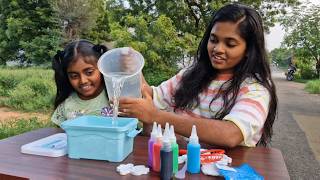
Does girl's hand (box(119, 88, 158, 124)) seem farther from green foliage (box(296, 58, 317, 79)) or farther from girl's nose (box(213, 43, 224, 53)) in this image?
green foliage (box(296, 58, 317, 79))

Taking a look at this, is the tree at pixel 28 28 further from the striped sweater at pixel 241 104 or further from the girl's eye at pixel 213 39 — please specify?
the girl's eye at pixel 213 39

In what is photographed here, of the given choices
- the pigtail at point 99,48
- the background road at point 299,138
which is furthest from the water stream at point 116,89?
the background road at point 299,138

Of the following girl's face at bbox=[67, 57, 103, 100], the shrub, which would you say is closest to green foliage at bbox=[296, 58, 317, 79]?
the shrub

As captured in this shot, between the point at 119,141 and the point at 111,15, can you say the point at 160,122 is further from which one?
the point at 111,15

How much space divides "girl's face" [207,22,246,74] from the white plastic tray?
0.79 metres

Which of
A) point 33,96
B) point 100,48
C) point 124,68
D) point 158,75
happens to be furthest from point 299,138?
point 33,96

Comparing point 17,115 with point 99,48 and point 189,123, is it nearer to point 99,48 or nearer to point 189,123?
point 99,48

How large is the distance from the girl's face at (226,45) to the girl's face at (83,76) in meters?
0.73

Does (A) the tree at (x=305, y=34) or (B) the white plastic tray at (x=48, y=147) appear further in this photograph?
(A) the tree at (x=305, y=34)

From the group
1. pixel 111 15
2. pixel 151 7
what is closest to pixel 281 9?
pixel 151 7

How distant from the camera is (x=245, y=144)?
5.08 ft

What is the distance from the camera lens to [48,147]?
4.89ft

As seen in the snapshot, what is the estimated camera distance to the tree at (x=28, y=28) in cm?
1741

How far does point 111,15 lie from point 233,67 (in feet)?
40.6
